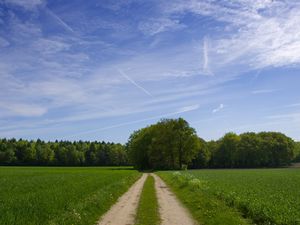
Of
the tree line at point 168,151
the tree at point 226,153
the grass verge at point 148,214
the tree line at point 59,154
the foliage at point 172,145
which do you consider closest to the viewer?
the grass verge at point 148,214

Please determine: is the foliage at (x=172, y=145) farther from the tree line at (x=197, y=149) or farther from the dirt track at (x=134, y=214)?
the dirt track at (x=134, y=214)

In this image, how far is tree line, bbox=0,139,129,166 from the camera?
163 meters

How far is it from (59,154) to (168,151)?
8426 centimetres

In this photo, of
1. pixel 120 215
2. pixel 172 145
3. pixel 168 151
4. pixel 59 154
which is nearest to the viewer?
pixel 120 215

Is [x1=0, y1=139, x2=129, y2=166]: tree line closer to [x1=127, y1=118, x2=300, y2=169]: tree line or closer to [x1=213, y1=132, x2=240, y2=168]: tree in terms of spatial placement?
[x1=127, y1=118, x2=300, y2=169]: tree line

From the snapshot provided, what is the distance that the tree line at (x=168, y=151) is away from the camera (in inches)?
4323

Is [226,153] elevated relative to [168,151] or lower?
elevated

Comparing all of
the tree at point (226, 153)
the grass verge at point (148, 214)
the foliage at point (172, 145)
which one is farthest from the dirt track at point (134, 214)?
the tree at point (226, 153)

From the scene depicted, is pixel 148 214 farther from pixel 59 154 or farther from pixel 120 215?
pixel 59 154

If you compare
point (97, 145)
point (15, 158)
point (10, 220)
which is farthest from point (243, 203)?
point (97, 145)

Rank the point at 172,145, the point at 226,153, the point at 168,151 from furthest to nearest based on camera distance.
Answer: the point at 226,153, the point at 168,151, the point at 172,145

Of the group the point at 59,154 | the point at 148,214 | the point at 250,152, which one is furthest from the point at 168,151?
the point at 148,214

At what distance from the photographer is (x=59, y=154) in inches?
7013

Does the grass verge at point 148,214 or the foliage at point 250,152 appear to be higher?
the foliage at point 250,152
